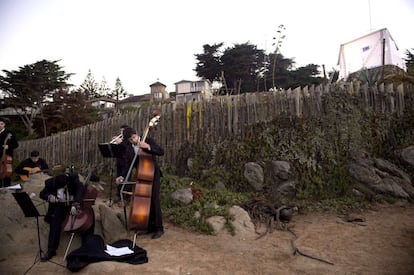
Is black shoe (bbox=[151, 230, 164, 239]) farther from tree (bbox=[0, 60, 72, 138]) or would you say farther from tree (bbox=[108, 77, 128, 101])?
tree (bbox=[108, 77, 128, 101])

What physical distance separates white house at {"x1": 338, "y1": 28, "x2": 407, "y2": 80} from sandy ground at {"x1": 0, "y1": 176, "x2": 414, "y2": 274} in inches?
400

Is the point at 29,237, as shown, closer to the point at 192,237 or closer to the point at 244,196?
the point at 192,237

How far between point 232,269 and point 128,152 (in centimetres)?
321

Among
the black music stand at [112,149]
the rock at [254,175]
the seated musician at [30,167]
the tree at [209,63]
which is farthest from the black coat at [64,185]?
the tree at [209,63]

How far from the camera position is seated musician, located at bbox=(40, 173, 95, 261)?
160 inches

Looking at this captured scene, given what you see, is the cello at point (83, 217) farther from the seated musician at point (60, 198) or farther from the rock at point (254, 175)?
the rock at point (254, 175)

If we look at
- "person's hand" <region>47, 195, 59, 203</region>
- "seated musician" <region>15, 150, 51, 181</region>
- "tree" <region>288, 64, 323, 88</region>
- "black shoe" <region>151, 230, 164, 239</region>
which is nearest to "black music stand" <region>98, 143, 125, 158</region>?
"person's hand" <region>47, 195, 59, 203</region>

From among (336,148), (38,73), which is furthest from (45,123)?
(336,148)

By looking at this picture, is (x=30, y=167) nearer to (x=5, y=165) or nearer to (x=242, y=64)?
(x=5, y=165)

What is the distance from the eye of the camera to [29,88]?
19359 mm

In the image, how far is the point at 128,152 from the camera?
18.7 ft

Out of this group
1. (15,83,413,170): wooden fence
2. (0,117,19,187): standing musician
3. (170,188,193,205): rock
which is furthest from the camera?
(15,83,413,170): wooden fence

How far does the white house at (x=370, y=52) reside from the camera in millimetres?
13422

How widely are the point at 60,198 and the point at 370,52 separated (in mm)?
15476
